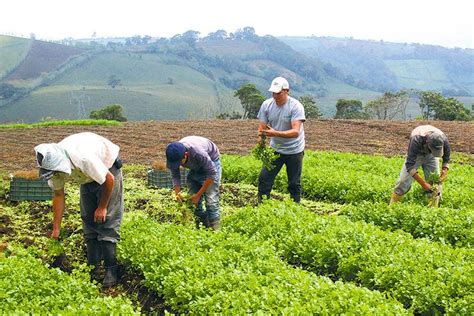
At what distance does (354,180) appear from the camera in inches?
486

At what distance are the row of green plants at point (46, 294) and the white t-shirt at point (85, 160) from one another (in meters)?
1.02

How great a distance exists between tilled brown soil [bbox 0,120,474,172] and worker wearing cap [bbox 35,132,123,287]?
391 inches

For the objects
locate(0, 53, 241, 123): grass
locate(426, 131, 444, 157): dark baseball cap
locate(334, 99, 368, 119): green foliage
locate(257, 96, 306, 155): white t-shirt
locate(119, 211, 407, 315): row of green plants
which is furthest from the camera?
locate(0, 53, 241, 123): grass

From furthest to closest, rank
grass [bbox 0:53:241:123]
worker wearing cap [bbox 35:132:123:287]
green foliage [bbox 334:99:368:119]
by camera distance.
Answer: grass [bbox 0:53:241:123] < green foliage [bbox 334:99:368:119] < worker wearing cap [bbox 35:132:123:287]

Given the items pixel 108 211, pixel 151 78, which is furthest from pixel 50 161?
pixel 151 78

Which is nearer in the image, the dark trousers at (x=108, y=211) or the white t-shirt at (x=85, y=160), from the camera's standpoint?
the white t-shirt at (x=85, y=160)

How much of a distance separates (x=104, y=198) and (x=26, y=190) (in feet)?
17.8

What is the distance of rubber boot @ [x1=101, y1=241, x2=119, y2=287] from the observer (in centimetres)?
677

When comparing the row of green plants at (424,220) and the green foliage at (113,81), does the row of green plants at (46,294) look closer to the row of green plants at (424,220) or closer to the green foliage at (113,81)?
the row of green plants at (424,220)

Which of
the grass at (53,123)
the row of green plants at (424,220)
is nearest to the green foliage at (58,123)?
the grass at (53,123)

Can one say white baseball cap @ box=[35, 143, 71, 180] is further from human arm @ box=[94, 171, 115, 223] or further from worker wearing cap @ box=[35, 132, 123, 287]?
human arm @ box=[94, 171, 115, 223]

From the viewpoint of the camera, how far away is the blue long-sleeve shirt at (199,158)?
7.37m

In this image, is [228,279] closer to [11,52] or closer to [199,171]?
[199,171]

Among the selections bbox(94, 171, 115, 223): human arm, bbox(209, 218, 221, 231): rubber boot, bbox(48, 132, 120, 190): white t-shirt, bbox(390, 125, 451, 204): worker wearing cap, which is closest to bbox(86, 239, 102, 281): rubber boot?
bbox(94, 171, 115, 223): human arm
